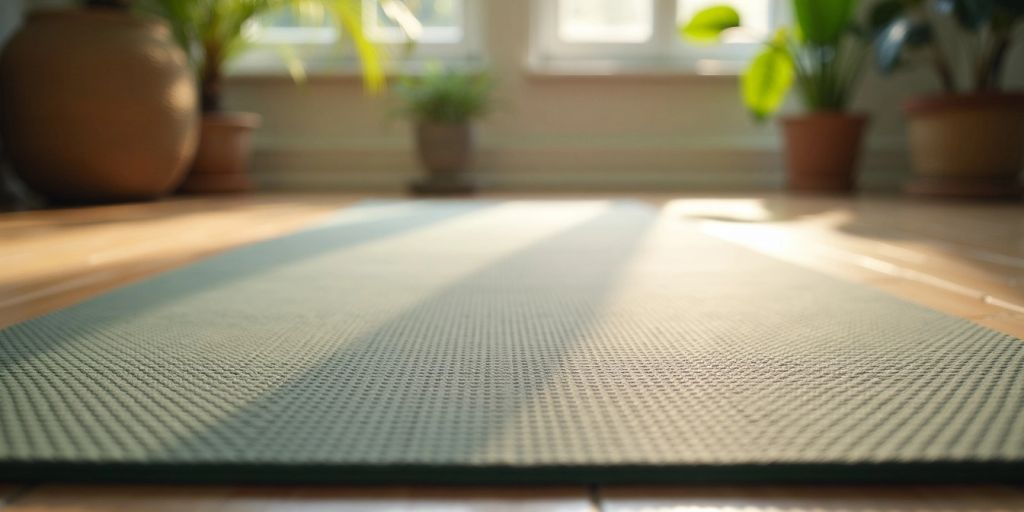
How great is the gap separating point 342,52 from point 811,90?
1699 mm

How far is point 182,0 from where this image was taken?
90.2 inches

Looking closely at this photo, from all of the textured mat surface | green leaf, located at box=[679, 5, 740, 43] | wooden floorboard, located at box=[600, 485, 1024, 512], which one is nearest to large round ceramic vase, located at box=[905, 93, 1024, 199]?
green leaf, located at box=[679, 5, 740, 43]

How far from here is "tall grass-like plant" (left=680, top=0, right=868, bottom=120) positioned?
2.47 metres

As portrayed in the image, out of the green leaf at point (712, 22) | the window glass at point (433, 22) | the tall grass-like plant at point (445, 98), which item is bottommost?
the tall grass-like plant at point (445, 98)

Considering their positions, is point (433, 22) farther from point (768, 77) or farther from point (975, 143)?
point (975, 143)

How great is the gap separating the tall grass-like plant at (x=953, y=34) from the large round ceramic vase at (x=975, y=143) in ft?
0.32

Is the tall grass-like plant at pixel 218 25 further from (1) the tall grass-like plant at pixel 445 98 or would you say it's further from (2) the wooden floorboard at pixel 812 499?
(2) the wooden floorboard at pixel 812 499

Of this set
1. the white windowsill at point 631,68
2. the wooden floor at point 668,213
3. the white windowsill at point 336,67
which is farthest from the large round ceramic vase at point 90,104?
the white windowsill at point 631,68

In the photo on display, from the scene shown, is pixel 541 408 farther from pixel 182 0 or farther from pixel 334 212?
pixel 182 0

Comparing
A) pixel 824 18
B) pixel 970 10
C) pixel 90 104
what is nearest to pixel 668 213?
pixel 970 10

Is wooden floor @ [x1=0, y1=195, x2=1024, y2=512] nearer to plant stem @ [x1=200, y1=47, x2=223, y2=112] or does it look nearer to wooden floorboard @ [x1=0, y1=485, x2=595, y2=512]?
wooden floorboard @ [x1=0, y1=485, x2=595, y2=512]

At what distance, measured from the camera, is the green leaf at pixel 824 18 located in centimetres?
245

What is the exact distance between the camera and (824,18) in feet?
8.09

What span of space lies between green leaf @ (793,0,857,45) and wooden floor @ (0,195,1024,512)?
0.56 m
